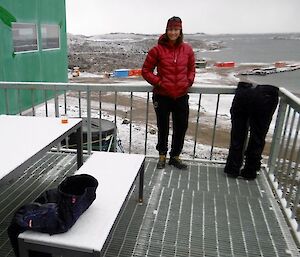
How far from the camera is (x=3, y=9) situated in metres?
7.94

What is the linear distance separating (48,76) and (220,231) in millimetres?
9261

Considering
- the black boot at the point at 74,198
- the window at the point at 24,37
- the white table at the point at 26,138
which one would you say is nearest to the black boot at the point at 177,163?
the white table at the point at 26,138

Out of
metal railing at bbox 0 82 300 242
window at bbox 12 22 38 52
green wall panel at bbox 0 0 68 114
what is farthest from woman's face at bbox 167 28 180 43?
window at bbox 12 22 38 52

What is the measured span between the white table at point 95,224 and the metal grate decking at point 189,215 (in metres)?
0.33

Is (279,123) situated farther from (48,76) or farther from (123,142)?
(48,76)

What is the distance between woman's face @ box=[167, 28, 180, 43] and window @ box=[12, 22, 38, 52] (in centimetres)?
639

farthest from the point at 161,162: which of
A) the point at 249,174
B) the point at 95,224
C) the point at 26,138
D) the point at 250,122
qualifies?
the point at 95,224

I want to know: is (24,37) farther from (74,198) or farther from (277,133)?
(74,198)

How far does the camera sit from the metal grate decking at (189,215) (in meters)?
2.72

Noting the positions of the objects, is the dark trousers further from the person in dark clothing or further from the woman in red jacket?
the person in dark clothing

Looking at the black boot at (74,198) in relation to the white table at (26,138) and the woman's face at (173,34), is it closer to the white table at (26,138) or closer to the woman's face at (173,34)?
the white table at (26,138)

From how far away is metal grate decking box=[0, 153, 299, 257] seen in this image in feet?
8.93

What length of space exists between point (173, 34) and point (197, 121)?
1299 mm

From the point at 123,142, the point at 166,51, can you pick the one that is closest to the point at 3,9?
the point at 123,142
